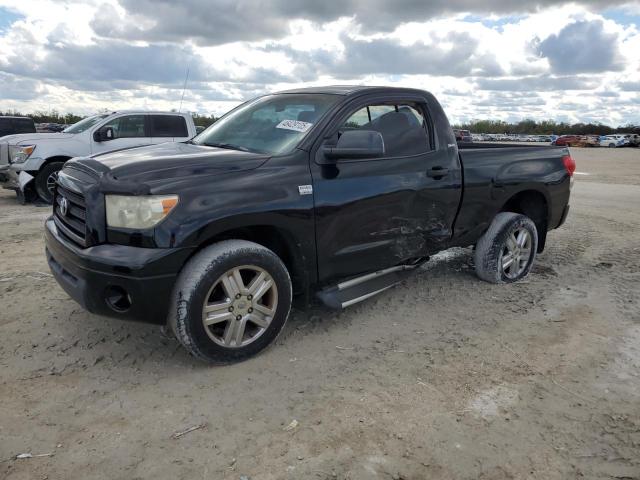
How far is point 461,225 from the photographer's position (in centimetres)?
480

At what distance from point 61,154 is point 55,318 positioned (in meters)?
6.68

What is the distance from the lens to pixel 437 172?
4426mm

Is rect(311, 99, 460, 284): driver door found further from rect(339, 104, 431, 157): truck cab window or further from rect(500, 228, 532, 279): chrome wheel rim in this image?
rect(500, 228, 532, 279): chrome wheel rim

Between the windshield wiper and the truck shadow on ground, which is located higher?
the windshield wiper

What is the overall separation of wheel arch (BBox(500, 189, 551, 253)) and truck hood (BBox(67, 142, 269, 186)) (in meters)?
3.12

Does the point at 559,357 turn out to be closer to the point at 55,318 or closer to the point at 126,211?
the point at 126,211

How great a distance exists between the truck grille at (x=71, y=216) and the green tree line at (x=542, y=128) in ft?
250

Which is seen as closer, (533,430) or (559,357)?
(533,430)

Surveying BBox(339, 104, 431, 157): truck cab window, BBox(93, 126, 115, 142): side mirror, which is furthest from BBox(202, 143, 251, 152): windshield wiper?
BBox(93, 126, 115, 142): side mirror

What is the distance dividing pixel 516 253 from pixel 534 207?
63 cm

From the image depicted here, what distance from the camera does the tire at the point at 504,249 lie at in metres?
5.09

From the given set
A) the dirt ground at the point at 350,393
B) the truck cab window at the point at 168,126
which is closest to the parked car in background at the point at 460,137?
the dirt ground at the point at 350,393

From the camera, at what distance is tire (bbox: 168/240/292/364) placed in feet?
10.4

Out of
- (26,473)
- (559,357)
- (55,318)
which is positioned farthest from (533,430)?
(55,318)
